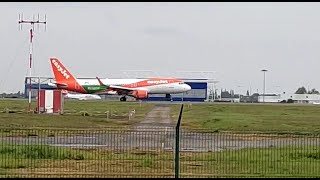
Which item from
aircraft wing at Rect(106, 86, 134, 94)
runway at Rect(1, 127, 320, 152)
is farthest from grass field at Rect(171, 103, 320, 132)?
aircraft wing at Rect(106, 86, 134, 94)

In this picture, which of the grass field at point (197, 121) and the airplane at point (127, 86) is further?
the airplane at point (127, 86)

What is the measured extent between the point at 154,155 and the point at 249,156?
3040 mm

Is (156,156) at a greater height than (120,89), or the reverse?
(120,89)

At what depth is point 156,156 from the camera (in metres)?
19.8

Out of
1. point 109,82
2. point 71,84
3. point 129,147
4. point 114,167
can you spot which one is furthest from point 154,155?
point 109,82

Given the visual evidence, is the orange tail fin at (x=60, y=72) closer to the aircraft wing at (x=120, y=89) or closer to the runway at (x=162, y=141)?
the aircraft wing at (x=120, y=89)

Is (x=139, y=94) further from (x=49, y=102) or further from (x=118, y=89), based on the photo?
(x=49, y=102)

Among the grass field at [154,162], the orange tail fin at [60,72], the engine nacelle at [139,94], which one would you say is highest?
Result: the orange tail fin at [60,72]

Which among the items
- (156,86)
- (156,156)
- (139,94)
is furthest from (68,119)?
(156,86)

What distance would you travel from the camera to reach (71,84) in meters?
93.4

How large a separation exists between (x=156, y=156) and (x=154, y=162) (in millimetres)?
1688

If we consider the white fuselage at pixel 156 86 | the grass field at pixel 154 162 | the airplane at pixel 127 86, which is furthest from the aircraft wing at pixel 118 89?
the grass field at pixel 154 162

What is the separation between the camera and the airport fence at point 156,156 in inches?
619

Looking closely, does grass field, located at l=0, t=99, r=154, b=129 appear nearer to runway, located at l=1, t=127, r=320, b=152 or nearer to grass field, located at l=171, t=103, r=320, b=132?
grass field, located at l=171, t=103, r=320, b=132
